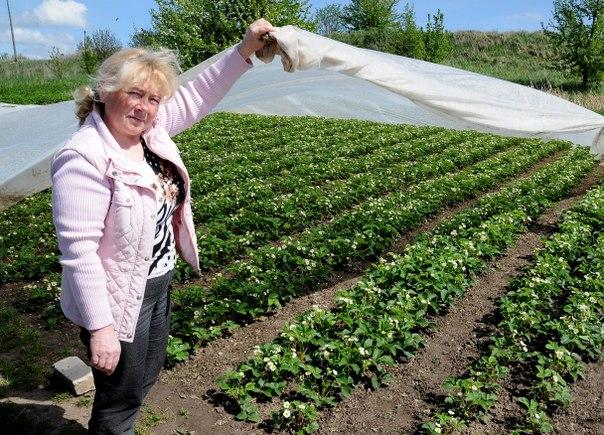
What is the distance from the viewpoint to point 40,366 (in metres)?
4.21

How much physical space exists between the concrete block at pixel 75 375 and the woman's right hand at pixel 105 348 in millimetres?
1770

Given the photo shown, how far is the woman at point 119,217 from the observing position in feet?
6.86

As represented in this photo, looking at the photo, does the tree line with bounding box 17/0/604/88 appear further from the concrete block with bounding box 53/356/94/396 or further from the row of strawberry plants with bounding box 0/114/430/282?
the concrete block with bounding box 53/356/94/396

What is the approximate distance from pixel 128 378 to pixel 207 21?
2718 cm

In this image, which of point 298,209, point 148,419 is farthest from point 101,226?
point 298,209

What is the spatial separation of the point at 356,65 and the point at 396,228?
372 cm

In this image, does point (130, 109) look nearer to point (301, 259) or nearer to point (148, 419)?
point (148, 419)

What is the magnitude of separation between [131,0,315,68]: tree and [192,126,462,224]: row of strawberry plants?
1589cm

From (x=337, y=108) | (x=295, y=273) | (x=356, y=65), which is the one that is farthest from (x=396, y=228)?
(x=337, y=108)

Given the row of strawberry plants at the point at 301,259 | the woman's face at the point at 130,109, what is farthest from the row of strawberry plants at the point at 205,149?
the woman's face at the point at 130,109

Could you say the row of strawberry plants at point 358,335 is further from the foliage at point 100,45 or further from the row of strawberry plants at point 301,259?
the foliage at point 100,45

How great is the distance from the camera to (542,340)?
454 cm

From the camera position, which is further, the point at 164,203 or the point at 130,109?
the point at 164,203

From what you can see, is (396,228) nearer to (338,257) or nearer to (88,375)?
(338,257)
